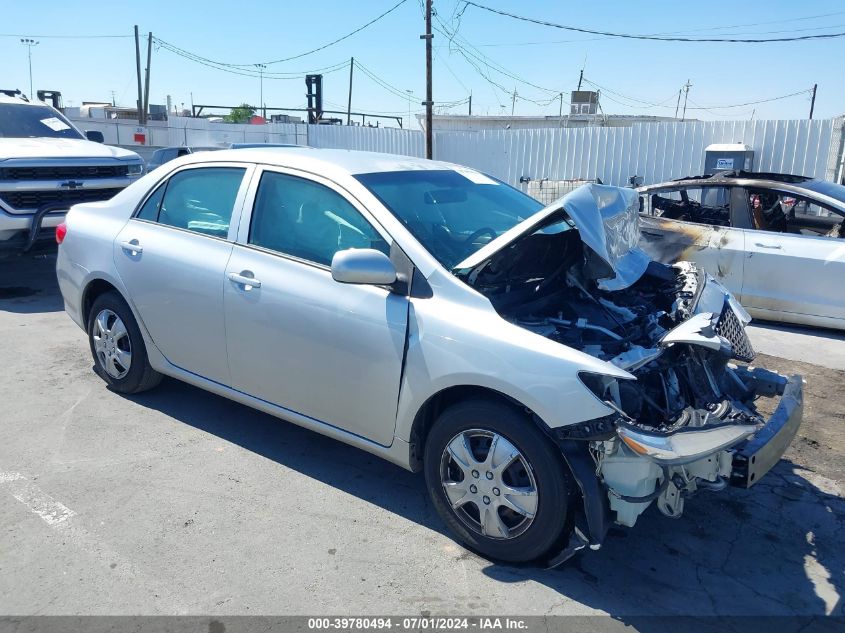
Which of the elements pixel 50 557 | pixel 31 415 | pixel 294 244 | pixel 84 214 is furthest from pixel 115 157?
pixel 50 557

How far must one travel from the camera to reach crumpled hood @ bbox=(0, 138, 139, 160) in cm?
802

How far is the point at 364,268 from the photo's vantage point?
3.24m

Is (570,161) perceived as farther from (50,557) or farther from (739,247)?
(50,557)

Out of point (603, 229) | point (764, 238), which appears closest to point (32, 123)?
point (603, 229)

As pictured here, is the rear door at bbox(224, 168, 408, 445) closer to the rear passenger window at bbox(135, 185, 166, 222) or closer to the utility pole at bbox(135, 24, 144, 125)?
the rear passenger window at bbox(135, 185, 166, 222)

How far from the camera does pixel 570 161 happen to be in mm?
16734

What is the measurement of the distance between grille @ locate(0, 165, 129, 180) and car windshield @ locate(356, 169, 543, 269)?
588 cm

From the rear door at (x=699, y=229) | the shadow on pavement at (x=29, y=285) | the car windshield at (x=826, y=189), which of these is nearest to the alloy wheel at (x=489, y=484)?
the rear door at (x=699, y=229)

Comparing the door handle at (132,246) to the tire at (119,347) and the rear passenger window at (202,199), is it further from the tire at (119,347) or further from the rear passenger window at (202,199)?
the tire at (119,347)

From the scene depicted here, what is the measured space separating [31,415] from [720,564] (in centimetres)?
438

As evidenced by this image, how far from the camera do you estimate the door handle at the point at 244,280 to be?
385cm

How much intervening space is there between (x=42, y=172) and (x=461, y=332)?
22.9ft

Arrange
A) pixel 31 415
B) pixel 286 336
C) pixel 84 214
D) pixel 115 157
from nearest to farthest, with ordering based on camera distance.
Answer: pixel 286 336 < pixel 31 415 < pixel 84 214 < pixel 115 157

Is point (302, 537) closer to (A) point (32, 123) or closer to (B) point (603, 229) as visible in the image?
(B) point (603, 229)
